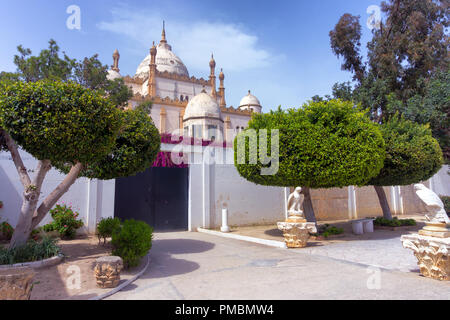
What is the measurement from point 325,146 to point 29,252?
28.5 feet

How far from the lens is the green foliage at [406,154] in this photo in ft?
37.7

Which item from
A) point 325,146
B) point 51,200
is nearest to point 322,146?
point 325,146

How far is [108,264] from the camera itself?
487 centimetres

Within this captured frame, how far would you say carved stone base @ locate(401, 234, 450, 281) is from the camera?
5.12 m

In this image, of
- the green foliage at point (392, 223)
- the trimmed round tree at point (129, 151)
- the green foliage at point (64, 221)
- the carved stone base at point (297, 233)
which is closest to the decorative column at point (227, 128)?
the green foliage at point (392, 223)

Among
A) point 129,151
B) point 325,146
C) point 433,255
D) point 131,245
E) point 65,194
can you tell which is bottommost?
point 433,255

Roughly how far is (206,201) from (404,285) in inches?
368

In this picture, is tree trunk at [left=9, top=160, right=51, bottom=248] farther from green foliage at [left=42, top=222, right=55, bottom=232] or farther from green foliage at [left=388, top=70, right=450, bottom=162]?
green foliage at [left=388, top=70, right=450, bottom=162]

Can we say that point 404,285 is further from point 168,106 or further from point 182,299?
point 168,106

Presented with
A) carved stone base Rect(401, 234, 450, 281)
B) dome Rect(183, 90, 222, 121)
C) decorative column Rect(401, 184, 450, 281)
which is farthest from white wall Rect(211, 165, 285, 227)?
dome Rect(183, 90, 222, 121)

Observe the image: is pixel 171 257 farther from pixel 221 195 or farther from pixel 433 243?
pixel 221 195

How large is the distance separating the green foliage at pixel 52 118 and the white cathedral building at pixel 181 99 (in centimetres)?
1635

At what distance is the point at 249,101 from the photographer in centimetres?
3522
